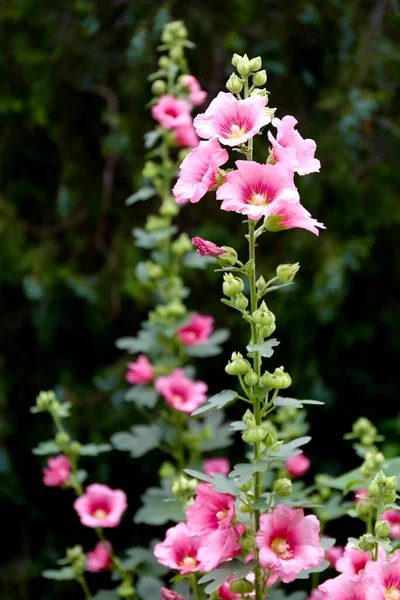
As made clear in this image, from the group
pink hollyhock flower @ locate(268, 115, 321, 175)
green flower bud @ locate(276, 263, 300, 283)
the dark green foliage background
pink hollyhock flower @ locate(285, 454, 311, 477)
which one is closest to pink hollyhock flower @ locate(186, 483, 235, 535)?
green flower bud @ locate(276, 263, 300, 283)

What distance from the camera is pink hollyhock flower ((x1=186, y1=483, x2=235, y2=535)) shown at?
0.90 m

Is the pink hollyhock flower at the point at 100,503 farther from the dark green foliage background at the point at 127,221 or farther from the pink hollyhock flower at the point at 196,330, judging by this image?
the dark green foliage background at the point at 127,221

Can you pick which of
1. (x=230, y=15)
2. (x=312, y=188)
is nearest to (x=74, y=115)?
(x=230, y=15)

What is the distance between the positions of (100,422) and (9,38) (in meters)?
0.99

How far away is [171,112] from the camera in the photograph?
150 centimetres

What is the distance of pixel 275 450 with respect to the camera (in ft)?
2.91

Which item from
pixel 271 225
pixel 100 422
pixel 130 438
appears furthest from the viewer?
pixel 100 422

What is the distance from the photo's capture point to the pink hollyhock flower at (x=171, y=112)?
4.83ft

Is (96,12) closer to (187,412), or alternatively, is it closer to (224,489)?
(187,412)

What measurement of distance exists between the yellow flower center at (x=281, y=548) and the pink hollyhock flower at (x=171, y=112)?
2.73 ft

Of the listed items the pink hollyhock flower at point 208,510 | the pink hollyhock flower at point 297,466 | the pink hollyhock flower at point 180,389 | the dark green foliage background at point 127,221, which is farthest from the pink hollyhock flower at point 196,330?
the pink hollyhock flower at point 208,510

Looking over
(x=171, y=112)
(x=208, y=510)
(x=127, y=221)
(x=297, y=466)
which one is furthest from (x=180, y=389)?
(x=127, y=221)

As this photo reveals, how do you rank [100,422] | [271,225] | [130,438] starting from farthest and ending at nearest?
[100,422]
[130,438]
[271,225]

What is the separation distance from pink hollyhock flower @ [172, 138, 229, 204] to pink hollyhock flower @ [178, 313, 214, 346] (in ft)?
2.36
